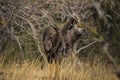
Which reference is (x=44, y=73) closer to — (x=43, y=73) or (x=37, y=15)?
(x=43, y=73)

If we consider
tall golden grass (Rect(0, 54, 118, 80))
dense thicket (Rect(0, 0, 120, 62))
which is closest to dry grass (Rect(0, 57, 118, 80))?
tall golden grass (Rect(0, 54, 118, 80))

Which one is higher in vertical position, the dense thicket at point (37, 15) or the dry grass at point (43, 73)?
the dense thicket at point (37, 15)

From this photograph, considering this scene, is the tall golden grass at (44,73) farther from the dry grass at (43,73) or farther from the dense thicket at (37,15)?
the dense thicket at (37,15)

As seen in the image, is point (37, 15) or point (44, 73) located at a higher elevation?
point (37, 15)

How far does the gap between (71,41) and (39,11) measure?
163 centimetres

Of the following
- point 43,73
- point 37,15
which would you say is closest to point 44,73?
point 43,73

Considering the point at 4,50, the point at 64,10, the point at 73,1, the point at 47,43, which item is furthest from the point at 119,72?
the point at 4,50

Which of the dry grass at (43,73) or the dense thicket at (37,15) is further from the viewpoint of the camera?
the dense thicket at (37,15)

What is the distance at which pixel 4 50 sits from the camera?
11.0 m

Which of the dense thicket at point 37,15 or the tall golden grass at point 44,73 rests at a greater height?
the dense thicket at point 37,15

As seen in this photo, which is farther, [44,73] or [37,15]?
[37,15]

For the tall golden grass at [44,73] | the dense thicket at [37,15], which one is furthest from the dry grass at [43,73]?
the dense thicket at [37,15]

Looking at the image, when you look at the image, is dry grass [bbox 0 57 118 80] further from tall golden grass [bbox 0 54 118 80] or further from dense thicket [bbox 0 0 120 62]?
dense thicket [bbox 0 0 120 62]

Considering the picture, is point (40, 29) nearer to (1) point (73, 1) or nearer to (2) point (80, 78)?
(1) point (73, 1)
